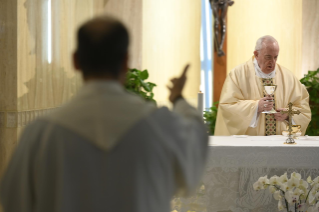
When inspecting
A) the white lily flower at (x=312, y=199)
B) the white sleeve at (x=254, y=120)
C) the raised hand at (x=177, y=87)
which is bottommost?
the white lily flower at (x=312, y=199)

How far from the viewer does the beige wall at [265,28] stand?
7.23 metres

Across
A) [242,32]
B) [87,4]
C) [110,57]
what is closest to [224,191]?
[110,57]

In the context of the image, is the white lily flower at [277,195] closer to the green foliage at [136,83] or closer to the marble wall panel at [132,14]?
the green foliage at [136,83]

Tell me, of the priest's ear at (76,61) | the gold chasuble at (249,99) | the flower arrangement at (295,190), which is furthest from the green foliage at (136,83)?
the priest's ear at (76,61)

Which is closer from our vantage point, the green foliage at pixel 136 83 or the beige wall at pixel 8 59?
the beige wall at pixel 8 59

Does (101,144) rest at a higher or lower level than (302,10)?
lower

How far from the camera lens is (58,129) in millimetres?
1287

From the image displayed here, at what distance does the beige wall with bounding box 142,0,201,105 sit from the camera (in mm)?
7004

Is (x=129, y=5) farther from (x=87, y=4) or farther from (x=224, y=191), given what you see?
(x=224, y=191)

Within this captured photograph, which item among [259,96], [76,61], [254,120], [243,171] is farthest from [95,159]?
[259,96]

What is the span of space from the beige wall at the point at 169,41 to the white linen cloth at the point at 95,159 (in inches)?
218

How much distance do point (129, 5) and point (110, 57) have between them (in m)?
5.43

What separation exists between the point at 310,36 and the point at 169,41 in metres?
2.22

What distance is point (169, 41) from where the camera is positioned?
739 cm
